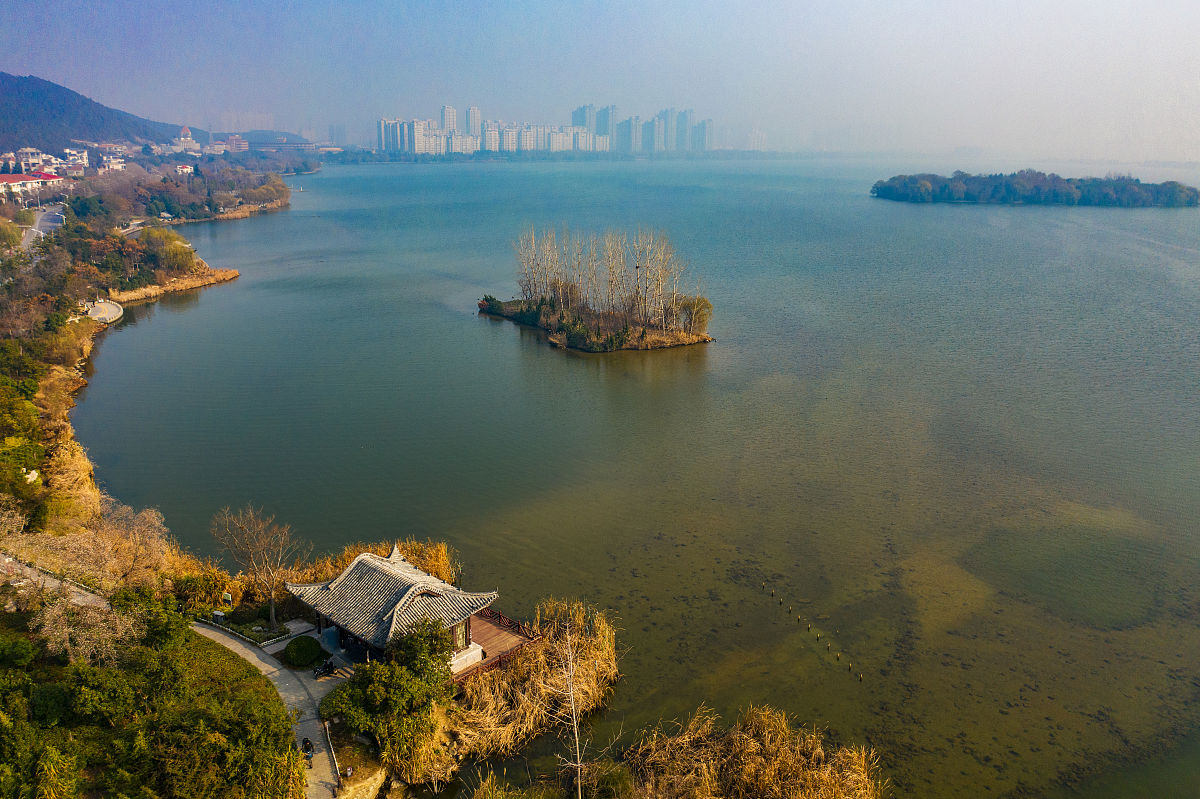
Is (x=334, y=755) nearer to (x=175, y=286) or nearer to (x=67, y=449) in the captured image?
(x=67, y=449)

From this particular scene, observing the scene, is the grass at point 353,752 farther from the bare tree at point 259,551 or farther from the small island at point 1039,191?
the small island at point 1039,191

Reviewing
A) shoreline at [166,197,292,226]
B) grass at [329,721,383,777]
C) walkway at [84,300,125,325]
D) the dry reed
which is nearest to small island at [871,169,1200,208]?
shoreline at [166,197,292,226]

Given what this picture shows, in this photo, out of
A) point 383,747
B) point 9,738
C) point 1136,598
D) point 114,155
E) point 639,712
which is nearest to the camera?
point 9,738

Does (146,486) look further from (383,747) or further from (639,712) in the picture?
(639,712)

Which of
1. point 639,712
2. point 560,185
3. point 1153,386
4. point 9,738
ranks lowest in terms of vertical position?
point 639,712

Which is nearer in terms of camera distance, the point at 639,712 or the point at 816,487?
the point at 639,712

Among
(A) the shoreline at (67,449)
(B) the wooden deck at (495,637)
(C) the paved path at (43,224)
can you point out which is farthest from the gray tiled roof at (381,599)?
(C) the paved path at (43,224)

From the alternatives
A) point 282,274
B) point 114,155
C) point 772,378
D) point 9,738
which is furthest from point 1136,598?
point 114,155
